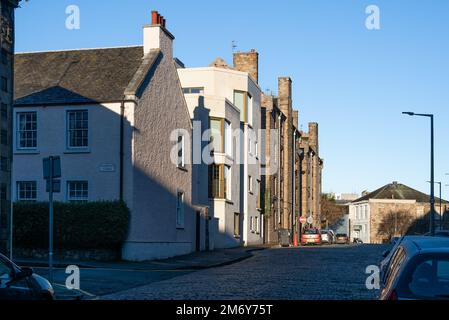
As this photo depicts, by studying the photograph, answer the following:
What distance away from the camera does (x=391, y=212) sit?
4218 inches

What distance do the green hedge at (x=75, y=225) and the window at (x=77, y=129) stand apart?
2.84 metres

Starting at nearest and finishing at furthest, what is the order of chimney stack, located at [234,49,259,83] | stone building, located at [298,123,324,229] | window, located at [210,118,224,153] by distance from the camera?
window, located at [210,118,224,153]
chimney stack, located at [234,49,259,83]
stone building, located at [298,123,324,229]

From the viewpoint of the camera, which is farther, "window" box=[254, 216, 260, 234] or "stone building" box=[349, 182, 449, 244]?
"stone building" box=[349, 182, 449, 244]

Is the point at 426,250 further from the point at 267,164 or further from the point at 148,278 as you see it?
the point at 267,164

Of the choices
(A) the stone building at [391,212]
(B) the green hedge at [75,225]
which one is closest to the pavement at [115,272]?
(B) the green hedge at [75,225]

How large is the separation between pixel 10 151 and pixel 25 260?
659cm

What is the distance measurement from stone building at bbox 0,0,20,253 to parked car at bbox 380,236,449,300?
14331 millimetres

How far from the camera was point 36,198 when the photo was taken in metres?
28.1

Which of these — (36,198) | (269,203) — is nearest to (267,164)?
(269,203)

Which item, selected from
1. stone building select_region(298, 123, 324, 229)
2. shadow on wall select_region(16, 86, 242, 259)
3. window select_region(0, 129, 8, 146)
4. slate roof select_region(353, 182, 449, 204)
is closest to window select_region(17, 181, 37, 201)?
shadow on wall select_region(16, 86, 242, 259)

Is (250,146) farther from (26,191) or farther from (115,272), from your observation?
(115,272)

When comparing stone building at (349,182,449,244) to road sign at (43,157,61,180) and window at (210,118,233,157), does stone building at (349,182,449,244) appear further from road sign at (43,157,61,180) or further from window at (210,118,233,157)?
road sign at (43,157,61,180)

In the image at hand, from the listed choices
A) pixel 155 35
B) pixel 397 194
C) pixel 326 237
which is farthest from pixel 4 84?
pixel 397 194

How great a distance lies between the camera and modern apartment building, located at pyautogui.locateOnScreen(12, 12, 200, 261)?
27.3 m
